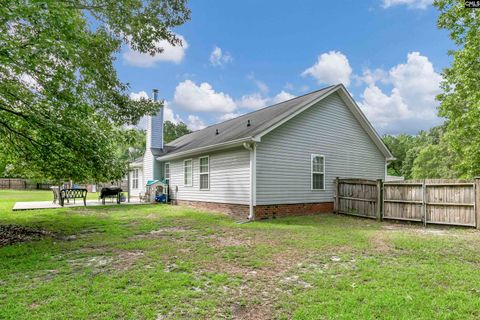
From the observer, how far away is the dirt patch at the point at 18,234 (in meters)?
6.77

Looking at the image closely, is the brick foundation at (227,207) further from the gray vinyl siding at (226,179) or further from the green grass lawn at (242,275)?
the green grass lawn at (242,275)

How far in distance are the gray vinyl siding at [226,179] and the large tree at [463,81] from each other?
996cm

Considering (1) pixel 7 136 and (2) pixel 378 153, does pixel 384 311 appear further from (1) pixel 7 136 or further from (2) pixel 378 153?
(2) pixel 378 153

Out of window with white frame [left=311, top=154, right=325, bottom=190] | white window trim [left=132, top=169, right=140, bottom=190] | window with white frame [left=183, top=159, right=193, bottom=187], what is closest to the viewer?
window with white frame [left=311, top=154, right=325, bottom=190]

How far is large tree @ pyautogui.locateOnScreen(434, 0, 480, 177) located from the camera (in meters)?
12.4

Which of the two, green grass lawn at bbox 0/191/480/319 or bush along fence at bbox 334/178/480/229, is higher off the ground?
bush along fence at bbox 334/178/480/229

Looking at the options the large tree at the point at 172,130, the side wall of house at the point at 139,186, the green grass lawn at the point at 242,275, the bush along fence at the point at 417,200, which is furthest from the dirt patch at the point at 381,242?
the large tree at the point at 172,130

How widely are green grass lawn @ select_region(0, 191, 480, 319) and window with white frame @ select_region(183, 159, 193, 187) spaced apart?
6526mm

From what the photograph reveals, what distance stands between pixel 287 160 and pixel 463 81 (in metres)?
10.6

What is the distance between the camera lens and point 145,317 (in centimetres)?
299

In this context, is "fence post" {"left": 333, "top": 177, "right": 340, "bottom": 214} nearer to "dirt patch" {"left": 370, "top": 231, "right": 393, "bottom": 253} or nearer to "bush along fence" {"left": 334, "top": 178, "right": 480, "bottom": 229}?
"bush along fence" {"left": 334, "top": 178, "right": 480, "bottom": 229}

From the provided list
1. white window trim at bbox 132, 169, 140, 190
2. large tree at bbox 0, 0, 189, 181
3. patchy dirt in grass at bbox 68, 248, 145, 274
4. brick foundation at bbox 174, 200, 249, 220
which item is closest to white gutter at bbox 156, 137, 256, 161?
brick foundation at bbox 174, 200, 249, 220

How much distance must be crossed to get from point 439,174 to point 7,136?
39265 mm

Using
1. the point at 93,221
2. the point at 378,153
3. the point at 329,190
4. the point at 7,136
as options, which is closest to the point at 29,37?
the point at 7,136
